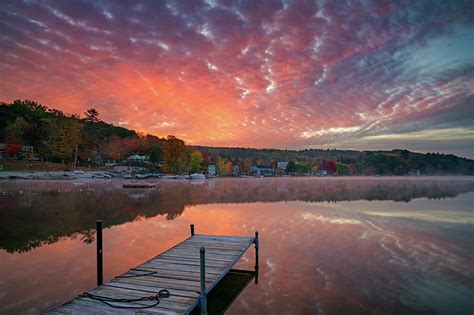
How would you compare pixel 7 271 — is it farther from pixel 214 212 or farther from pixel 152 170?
pixel 152 170

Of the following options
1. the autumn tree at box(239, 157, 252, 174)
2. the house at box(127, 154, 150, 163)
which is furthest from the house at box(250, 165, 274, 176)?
the house at box(127, 154, 150, 163)

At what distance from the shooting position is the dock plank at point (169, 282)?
273 inches

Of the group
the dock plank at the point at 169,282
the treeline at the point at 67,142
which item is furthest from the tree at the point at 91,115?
the dock plank at the point at 169,282

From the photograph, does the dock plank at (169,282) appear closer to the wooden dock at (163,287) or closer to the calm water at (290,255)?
the wooden dock at (163,287)

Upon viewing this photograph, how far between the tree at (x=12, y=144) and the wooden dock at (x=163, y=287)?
3847 inches

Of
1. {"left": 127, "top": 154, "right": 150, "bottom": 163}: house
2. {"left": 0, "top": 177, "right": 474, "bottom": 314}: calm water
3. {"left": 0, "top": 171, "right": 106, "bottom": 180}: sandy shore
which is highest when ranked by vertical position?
{"left": 127, "top": 154, "right": 150, "bottom": 163}: house

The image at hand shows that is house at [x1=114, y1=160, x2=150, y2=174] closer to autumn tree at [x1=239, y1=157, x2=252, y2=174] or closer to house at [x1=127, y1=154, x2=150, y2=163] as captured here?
house at [x1=127, y1=154, x2=150, y2=163]

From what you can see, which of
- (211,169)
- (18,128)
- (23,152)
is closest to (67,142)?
(23,152)

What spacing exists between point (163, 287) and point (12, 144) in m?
102

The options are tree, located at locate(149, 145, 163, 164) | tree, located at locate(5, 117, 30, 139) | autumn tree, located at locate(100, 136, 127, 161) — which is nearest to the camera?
tree, located at locate(5, 117, 30, 139)

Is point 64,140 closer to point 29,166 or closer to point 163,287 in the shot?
point 29,166

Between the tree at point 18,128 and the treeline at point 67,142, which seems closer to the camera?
the treeline at point 67,142

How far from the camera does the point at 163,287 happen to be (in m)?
8.27

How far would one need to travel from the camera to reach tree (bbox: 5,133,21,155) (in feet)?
286
